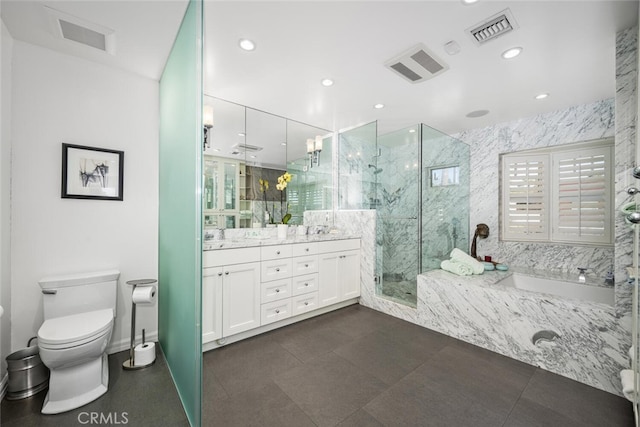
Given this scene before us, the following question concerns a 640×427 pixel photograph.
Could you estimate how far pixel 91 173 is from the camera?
2084mm

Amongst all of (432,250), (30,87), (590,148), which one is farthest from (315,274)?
(590,148)

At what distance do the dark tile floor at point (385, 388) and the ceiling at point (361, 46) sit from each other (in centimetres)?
242

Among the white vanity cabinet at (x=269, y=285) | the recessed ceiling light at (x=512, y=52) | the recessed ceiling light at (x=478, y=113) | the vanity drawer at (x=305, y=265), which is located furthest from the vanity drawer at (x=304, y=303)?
the recessed ceiling light at (x=478, y=113)

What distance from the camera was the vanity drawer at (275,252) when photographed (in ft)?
8.08

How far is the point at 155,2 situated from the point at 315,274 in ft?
8.43

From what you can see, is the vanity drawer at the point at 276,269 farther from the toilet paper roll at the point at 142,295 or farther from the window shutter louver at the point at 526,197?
the window shutter louver at the point at 526,197

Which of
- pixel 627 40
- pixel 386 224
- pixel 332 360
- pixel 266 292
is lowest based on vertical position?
pixel 332 360

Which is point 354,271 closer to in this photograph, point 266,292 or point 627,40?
point 266,292

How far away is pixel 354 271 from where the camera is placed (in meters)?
3.34

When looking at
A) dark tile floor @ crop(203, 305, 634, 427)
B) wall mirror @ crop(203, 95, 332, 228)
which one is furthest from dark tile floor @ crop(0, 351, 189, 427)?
wall mirror @ crop(203, 95, 332, 228)

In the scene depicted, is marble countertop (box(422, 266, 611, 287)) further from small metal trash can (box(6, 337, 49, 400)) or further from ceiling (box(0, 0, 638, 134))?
small metal trash can (box(6, 337, 49, 400))

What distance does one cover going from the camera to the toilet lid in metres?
1.49

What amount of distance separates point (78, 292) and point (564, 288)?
4518 mm

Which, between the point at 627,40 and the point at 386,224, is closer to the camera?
the point at 627,40
